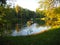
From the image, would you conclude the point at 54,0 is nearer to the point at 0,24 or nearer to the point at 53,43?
the point at 53,43

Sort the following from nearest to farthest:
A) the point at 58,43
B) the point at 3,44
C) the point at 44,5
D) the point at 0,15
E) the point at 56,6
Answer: the point at 0,15 < the point at 3,44 < the point at 58,43 < the point at 56,6 < the point at 44,5

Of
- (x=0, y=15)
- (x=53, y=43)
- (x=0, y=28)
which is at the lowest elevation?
(x=53, y=43)

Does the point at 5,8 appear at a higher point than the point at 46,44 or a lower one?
higher

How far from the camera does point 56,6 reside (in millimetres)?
27109

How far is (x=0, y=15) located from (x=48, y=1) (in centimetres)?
2043

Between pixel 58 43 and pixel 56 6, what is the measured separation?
17.5 m

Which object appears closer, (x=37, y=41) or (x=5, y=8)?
(x=5, y=8)

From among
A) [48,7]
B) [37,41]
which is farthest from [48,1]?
[37,41]

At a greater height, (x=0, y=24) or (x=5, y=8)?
(x=5, y=8)

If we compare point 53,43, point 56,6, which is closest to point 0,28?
point 53,43

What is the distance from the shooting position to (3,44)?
9.50m

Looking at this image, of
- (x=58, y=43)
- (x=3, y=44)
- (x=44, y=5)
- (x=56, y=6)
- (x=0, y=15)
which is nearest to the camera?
(x=0, y=15)

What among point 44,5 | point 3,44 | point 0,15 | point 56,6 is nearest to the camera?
point 0,15

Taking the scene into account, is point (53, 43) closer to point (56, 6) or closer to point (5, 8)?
point (5, 8)
